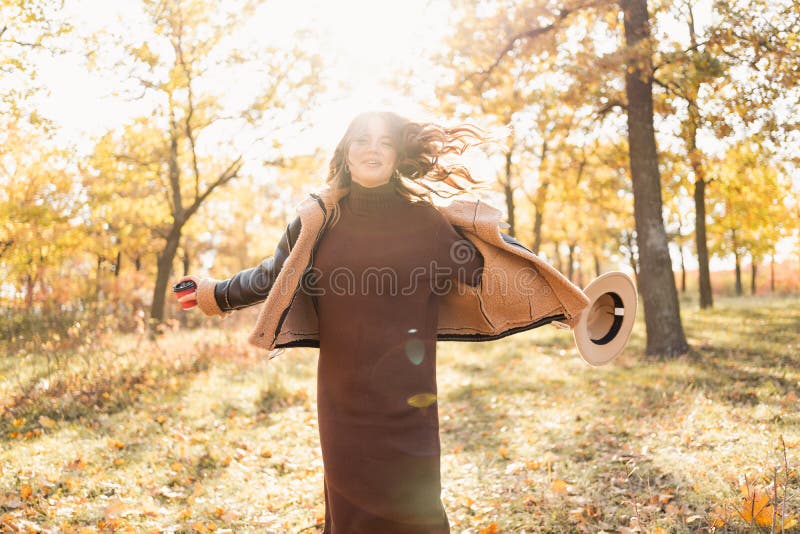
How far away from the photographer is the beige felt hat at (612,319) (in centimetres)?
315

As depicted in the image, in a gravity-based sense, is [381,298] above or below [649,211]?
below

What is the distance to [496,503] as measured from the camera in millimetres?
4570

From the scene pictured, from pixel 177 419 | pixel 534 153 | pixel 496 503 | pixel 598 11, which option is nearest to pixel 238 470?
pixel 177 419

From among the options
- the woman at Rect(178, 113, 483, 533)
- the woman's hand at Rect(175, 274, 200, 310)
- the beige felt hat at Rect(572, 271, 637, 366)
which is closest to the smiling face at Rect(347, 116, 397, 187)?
the woman at Rect(178, 113, 483, 533)

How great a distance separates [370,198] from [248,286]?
705 millimetres

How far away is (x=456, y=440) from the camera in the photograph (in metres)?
6.59

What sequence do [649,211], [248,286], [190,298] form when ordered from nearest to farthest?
1. [248,286]
2. [190,298]
3. [649,211]

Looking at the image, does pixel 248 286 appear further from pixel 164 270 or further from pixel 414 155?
pixel 164 270

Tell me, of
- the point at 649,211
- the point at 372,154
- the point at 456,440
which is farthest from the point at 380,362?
the point at 649,211

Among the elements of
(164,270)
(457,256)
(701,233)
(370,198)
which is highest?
(701,233)

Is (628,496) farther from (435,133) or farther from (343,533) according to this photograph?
(435,133)

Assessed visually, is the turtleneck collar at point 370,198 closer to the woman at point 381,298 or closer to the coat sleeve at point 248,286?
the woman at point 381,298

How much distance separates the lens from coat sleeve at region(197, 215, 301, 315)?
2.89 meters

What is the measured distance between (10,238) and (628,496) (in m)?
16.1
